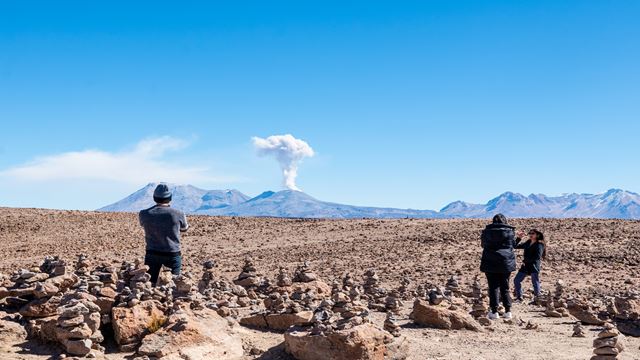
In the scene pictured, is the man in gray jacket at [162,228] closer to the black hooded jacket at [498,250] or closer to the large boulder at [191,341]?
the large boulder at [191,341]

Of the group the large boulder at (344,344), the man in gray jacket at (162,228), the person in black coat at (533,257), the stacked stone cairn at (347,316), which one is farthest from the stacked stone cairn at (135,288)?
the person in black coat at (533,257)

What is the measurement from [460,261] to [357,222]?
13.8 m

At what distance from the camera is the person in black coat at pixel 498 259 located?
12.3 m

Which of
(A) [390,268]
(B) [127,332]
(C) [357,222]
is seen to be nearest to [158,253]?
(B) [127,332]

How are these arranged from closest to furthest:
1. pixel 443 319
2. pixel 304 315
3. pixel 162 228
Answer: pixel 304 315 < pixel 162 228 < pixel 443 319

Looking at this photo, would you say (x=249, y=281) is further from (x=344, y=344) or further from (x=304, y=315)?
(x=344, y=344)

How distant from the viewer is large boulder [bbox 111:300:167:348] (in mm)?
8648

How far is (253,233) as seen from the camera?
3447cm

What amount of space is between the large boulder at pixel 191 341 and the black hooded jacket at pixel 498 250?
5.43 m

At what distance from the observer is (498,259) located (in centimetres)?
1232

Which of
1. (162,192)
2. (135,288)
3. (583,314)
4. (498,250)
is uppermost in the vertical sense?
(162,192)

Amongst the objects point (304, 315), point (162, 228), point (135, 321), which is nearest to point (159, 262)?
point (162, 228)

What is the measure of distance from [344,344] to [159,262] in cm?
374

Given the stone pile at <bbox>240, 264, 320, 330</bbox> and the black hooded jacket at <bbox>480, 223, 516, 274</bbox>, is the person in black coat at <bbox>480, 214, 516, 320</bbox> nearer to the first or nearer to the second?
the black hooded jacket at <bbox>480, 223, 516, 274</bbox>
